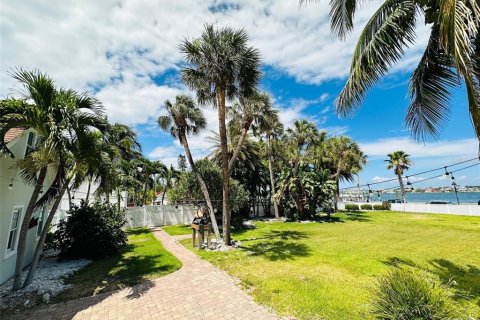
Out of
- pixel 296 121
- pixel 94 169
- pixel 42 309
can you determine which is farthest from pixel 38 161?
pixel 296 121

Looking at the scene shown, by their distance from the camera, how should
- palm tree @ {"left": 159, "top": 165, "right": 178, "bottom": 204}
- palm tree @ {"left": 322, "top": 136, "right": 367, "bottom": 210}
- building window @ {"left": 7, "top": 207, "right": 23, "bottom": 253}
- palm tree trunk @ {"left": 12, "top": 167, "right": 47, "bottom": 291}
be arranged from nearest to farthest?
palm tree trunk @ {"left": 12, "top": 167, "right": 47, "bottom": 291} < building window @ {"left": 7, "top": 207, "right": 23, "bottom": 253} < palm tree @ {"left": 322, "top": 136, "right": 367, "bottom": 210} < palm tree @ {"left": 159, "top": 165, "right": 178, "bottom": 204}

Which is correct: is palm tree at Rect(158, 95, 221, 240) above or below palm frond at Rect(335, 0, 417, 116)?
above

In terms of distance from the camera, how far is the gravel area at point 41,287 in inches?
234

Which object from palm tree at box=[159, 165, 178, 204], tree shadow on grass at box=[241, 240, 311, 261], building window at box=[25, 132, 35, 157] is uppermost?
palm tree at box=[159, 165, 178, 204]

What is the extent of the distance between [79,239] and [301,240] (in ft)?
35.4

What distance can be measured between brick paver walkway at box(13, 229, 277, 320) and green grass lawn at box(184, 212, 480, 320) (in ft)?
1.89

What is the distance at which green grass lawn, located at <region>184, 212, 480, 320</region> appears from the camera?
5449 mm

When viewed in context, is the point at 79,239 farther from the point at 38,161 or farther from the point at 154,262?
the point at 38,161

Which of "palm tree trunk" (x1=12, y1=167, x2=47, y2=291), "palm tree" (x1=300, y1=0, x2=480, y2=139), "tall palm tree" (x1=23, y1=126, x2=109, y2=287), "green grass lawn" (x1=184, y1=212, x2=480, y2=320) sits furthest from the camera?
"tall palm tree" (x1=23, y1=126, x2=109, y2=287)

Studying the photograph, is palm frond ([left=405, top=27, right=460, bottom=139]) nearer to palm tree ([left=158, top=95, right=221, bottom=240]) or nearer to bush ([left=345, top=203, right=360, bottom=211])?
palm tree ([left=158, top=95, right=221, bottom=240])

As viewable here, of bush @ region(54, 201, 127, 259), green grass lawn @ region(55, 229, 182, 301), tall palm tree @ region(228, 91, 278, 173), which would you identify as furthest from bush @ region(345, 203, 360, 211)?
bush @ region(54, 201, 127, 259)

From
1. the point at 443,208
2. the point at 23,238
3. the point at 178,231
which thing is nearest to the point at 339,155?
the point at 443,208

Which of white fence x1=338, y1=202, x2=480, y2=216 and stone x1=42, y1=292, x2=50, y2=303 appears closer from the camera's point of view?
stone x1=42, y1=292, x2=50, y2=303

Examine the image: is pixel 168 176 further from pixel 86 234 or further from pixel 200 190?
pixel 86 234
